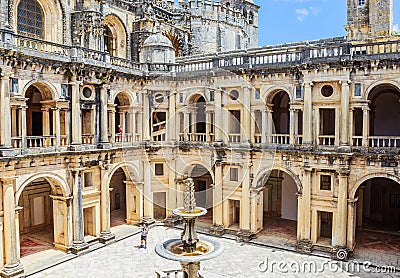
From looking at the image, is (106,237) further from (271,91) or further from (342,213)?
(342,213)

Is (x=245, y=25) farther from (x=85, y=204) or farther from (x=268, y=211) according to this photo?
(x=85, y=204)

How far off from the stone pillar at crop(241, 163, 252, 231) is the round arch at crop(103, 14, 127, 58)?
1407 centimetres

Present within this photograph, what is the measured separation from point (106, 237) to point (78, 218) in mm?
2572

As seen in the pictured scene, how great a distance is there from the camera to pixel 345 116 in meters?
21.9

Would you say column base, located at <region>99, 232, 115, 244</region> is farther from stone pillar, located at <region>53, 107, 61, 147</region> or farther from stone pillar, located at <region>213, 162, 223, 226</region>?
stone pillar, located at <region>213, 162, 223, 226</region>

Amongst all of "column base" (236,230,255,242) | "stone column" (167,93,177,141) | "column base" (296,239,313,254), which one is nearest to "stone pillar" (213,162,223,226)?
"column base" (236,230,255,242)

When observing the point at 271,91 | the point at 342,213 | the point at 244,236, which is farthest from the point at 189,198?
the point at 271,91

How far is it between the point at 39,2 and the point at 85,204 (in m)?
13.4

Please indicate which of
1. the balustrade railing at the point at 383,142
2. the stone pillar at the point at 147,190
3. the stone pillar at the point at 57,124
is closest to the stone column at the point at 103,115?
the stone pillar at the point at 57,124

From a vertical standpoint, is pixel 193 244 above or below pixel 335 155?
below

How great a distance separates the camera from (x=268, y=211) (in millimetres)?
30766

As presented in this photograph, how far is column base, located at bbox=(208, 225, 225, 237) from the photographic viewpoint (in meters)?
26.2

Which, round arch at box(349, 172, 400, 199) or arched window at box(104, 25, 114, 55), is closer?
round arch at box(349, 172, 400, 199)

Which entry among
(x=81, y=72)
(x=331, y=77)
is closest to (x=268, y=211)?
(x=331, y=77)
